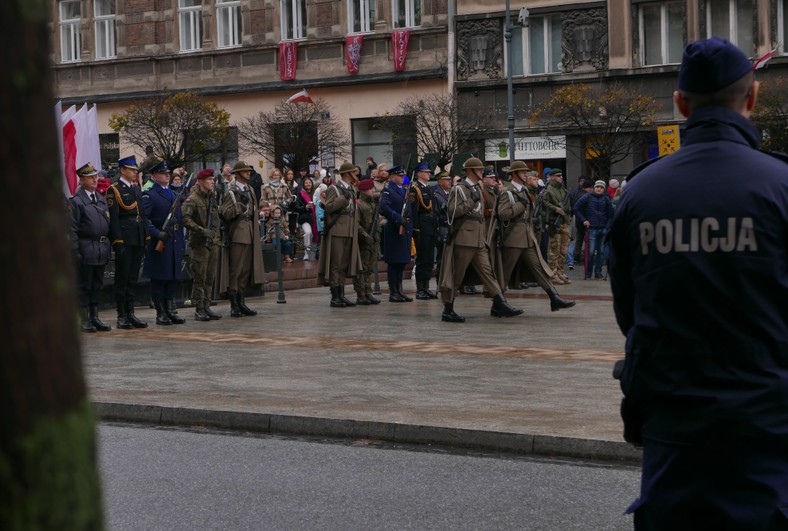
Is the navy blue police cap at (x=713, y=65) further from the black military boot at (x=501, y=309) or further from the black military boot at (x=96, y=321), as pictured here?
the black military boot at (x=501, y=309)

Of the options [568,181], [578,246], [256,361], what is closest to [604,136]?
[568,181]

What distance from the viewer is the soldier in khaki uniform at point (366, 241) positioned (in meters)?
20.5

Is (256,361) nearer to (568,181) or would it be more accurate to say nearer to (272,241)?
(272,241)

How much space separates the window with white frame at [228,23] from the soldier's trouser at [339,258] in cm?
2696

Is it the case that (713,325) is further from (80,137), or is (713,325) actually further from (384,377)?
(80,137)

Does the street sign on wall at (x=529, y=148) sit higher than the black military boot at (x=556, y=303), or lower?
higher

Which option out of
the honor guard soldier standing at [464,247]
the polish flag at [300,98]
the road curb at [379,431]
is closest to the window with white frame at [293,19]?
the polish flag at [300,98]

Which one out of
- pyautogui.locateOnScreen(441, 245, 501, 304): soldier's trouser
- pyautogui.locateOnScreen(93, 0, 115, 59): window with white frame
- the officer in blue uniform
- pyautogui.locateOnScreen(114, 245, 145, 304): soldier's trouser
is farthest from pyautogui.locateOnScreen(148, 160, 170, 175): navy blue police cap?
pyautogui.locateOnScreen(93, 0, 115, 59): window with white frame

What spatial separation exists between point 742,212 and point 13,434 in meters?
2.07

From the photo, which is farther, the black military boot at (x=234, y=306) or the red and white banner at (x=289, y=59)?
the red and white banner at (x=289, y=59)

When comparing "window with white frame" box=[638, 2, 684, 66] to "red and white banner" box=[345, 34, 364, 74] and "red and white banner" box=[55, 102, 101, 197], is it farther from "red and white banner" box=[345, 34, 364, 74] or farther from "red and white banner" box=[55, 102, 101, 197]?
"red and white banner" box=[55, 102, 101, 197]

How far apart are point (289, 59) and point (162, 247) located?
27859mm

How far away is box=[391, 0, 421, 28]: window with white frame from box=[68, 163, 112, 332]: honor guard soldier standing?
1074 inches

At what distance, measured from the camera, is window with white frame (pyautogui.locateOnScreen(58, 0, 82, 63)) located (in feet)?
159
